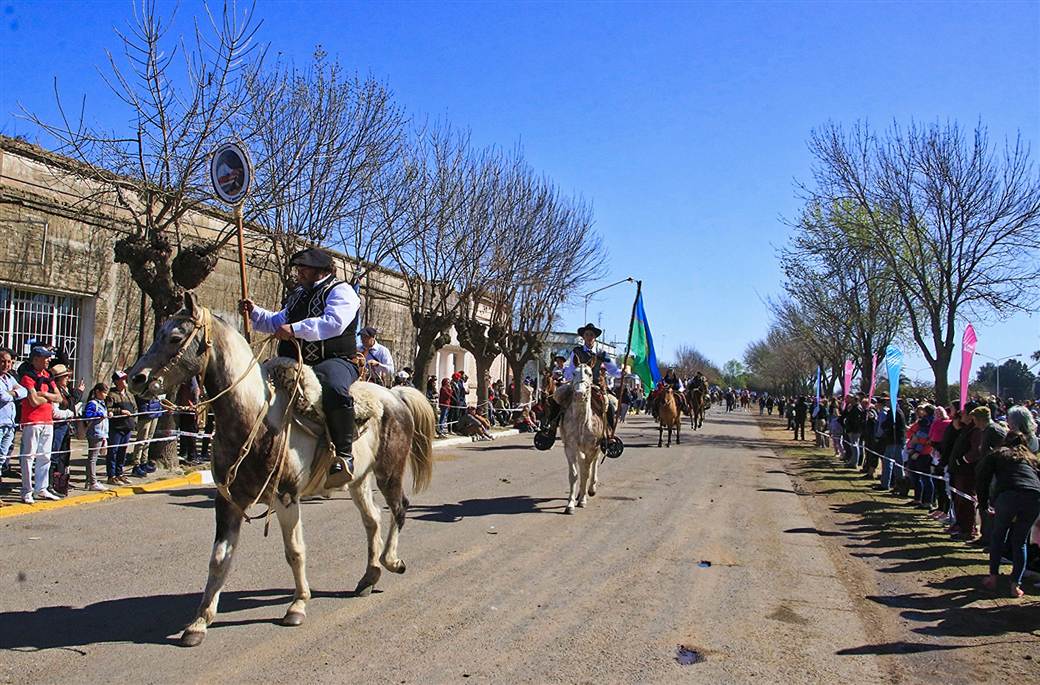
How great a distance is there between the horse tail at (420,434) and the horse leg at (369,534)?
932 mm

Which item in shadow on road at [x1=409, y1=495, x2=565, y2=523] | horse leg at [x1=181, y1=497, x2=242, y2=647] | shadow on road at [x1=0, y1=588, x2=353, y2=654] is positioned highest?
horse leg at [x1=181, y1=497, x2=242, y2=647]

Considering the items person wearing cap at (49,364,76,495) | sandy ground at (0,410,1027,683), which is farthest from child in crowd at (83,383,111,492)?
sandy ground at (0,410,1027,683)

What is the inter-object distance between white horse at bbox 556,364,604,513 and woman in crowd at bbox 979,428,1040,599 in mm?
5587

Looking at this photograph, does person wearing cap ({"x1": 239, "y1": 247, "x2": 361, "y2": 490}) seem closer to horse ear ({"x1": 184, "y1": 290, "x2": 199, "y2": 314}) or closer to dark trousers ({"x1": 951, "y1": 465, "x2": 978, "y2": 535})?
horse ear ({"x1": 184, "y1": 290, "x2": 199, "y2": 314})

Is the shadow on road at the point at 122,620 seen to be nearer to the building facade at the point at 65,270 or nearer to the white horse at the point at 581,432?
the white horse at the point at 581,432

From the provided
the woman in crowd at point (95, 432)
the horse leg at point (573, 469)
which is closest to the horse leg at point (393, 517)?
the horse leg at point (573, 469)

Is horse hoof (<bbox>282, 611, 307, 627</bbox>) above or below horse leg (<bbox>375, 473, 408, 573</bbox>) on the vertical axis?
below

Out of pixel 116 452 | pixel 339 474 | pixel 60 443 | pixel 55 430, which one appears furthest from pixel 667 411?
pixel 339 474

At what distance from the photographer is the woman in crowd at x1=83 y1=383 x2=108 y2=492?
1251 cm

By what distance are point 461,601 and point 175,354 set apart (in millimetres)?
3103

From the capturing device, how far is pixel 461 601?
6.83 metres

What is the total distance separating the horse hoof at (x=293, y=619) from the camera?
19.5 ft

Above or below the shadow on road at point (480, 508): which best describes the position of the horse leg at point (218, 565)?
above

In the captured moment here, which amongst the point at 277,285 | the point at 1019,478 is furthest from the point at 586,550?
the point at 277,285
